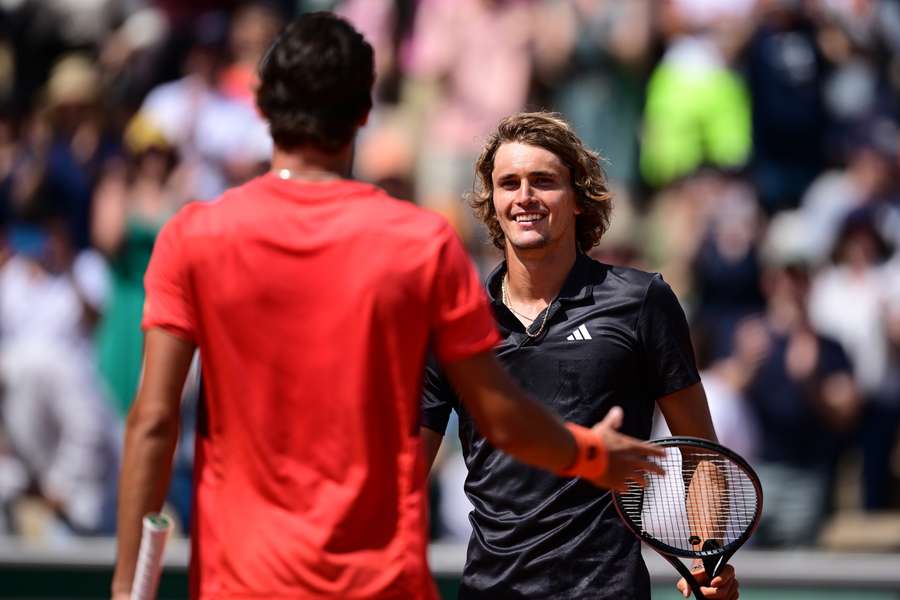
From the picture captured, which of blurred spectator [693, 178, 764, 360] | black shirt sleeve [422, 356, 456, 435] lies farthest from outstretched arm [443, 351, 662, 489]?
blurred spectator [693, 178, 764, 360]

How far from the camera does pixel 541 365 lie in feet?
13.2

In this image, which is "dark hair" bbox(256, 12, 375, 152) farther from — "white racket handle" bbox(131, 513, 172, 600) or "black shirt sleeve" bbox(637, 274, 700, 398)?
"black shirt sleeve" bbox(637, 274, 700, 398)

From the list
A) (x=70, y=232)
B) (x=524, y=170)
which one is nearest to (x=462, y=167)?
(x=70, y=232)

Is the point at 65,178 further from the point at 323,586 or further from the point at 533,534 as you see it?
the point at 323,586

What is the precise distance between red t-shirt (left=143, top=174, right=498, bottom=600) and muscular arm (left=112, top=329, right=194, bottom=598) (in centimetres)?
5

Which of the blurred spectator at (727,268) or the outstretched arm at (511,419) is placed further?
the blurred spectator at (727,268)

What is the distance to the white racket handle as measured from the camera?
107 inches

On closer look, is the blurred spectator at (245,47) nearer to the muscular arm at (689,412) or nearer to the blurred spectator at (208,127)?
the blurred spectator at (208,127)

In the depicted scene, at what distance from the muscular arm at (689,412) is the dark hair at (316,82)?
1.49m

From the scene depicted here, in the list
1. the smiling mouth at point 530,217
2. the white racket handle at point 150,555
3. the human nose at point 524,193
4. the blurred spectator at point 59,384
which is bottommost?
the blurred spectator at point 59,384

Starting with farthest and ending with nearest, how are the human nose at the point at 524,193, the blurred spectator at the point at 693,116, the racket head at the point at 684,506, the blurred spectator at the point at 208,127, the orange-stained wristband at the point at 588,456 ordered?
the blurred spectator at the point at 208,127
the blurred spectator at the point at 693,116
the human nose at the point at 524,193
the racket head at the point at 684,506
the orange-stained wristband at the point at 588,456

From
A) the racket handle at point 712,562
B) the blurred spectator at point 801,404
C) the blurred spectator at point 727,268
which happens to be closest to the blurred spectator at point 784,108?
the blurred spectator at point 727,268

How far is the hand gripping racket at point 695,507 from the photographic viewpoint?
3721 millimetres

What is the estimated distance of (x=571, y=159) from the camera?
4293mm
